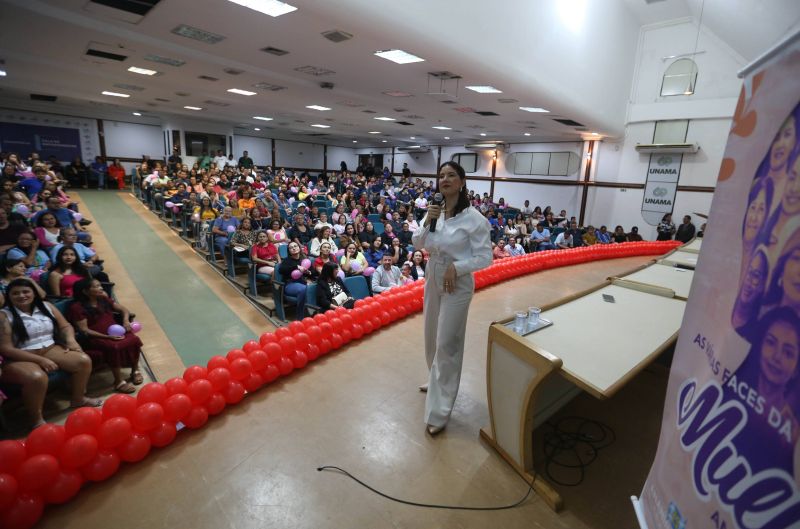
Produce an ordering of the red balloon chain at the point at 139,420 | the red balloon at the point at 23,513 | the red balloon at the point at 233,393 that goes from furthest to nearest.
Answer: the red balloon at the point at 233,393
the red balloon chain at the point at 139,420
the red balloon at the point at 23,513

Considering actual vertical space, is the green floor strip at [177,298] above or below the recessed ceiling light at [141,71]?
below

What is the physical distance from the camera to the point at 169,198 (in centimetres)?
857

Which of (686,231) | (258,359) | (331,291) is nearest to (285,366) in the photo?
(258,359)

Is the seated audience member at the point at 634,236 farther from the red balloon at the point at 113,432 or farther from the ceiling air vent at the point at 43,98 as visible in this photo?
the ceiling air vent at the point at 43,98

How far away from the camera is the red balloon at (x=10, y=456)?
5.66ft

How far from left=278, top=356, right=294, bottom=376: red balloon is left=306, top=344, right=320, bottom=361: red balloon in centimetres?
A: 22

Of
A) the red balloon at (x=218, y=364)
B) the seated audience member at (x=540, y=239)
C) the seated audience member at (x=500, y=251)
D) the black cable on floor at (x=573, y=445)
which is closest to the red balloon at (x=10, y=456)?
the red balloon at (x=218, y=364)

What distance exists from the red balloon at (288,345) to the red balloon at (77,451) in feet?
4.06

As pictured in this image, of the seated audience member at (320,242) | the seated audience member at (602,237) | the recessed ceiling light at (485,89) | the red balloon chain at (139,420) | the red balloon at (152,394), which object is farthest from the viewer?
the seated audience member at (602,237)

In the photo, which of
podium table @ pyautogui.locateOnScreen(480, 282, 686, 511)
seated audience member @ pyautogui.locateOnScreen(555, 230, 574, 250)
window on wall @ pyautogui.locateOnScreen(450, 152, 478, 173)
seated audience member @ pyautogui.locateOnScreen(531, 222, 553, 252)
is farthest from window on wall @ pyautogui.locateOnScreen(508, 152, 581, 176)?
podium table @ pyautogui.locateOnScreen(480, 282, 686, 511)

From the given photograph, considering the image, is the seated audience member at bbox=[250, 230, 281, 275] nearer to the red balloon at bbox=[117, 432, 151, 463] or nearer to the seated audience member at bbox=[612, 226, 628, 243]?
the red balloon at bbox=[117, 432, 151, 463]

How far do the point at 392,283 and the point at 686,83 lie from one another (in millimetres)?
11528

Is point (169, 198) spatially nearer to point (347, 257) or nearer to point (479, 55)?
point (347, 257)

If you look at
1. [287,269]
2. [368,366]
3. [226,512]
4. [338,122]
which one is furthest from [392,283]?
[338,122]
